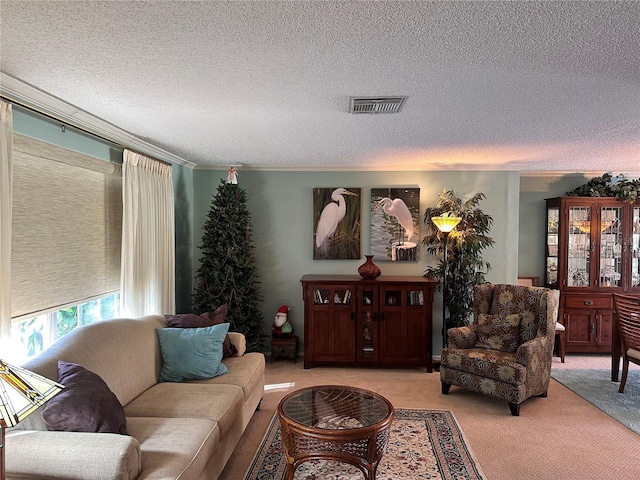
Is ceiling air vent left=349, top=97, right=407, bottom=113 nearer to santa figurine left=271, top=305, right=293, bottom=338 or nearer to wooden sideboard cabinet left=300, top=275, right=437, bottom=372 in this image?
wooden sideboard cabinet left=300, top=275, right=437, bottom=372

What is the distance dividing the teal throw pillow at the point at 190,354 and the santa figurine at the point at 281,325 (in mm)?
Answer: 1849

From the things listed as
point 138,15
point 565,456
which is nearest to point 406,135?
point 138,15

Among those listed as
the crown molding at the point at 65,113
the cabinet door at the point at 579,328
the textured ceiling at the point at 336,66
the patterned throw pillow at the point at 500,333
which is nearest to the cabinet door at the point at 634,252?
the cabinet door at the point at 579,328

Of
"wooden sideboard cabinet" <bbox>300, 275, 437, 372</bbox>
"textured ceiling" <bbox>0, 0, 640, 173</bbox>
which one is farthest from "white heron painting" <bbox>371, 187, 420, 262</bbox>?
"textured ceiling" <bbox>0, 0, 640, 173</bbox>

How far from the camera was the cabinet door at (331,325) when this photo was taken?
4.86 m

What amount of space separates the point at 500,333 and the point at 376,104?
267 centimetres

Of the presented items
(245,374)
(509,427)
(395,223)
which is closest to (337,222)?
(395,223)

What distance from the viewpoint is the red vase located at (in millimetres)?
4922

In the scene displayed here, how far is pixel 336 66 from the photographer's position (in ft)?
6.84

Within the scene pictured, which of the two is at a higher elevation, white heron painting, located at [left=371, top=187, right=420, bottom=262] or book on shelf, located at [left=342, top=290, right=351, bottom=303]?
white heron painting, located at [left=371, top=187, right=420, bottom=262]

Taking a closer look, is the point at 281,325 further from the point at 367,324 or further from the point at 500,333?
the point at 500,333

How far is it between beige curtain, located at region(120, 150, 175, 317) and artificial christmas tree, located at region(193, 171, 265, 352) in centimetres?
45

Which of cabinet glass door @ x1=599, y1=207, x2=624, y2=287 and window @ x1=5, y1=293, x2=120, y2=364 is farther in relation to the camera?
cabinet glass door @ x1=599, y1=207, x2=624, y2=287

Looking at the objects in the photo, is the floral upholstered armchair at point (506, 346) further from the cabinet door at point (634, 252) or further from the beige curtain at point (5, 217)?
the beige curtain at point (5, 217)
